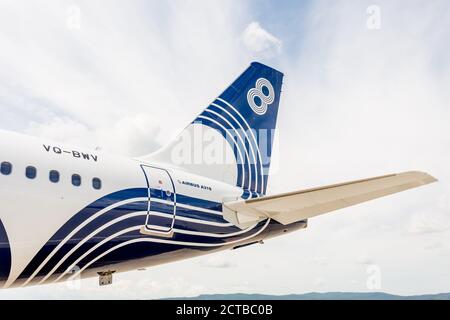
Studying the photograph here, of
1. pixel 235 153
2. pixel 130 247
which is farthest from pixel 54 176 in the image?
pixel 235 153

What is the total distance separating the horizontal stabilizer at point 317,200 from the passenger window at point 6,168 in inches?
160

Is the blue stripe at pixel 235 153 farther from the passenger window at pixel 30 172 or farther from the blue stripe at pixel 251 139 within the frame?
the passenger window at pixel 30 172

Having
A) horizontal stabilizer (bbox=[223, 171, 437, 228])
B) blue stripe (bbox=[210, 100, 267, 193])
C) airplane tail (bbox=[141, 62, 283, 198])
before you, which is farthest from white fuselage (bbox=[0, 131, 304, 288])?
blue stripe (bbox=[210, 100, 267, 193])

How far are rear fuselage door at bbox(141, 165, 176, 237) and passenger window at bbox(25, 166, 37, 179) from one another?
199 centimetres

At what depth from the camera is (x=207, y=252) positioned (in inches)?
332

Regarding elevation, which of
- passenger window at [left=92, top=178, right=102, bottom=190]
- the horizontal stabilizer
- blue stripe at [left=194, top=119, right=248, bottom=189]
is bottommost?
the horizontal stabilizer

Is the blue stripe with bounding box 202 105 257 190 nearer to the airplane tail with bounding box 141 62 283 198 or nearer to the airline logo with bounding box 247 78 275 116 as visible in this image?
the airplane tail with bounding box 141 62 283 198

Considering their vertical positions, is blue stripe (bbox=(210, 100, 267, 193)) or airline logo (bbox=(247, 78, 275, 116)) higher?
airline logo (bbox=(247, 78, 275, 116))

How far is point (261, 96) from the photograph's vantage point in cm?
1130

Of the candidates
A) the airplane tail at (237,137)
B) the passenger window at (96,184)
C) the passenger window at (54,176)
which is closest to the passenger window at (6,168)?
the passenger window at (54,176)

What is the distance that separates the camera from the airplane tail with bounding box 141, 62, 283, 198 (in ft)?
30.9

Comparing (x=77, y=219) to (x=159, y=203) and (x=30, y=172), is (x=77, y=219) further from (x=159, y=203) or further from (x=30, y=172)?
(x=159, y=203)

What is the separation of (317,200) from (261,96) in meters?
5.04
